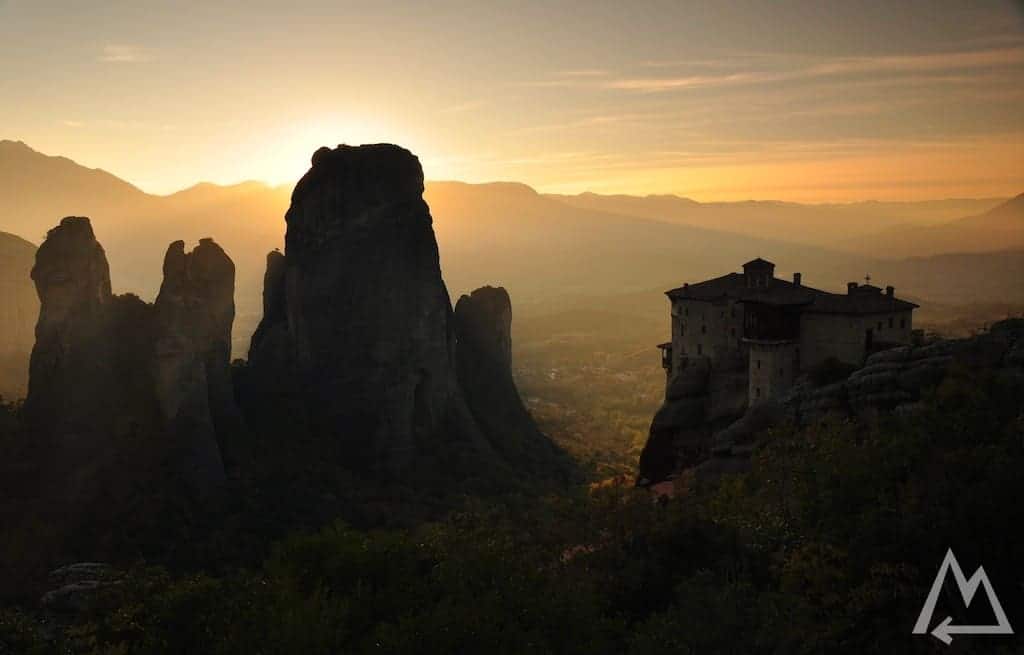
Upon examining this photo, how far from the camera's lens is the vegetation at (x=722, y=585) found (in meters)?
22.5

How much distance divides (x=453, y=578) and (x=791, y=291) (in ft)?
115

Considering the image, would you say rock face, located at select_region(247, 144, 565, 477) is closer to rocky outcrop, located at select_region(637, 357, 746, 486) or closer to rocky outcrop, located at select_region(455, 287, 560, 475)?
rocky outcrop, located at select_region(455, 287, 560, 475)

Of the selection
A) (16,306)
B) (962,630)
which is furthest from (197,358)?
(16,306)

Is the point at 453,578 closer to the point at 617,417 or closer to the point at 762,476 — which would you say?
the point at 762,476

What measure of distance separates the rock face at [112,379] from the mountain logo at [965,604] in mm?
Result: 49509

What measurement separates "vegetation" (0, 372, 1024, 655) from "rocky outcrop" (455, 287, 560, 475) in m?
50.4

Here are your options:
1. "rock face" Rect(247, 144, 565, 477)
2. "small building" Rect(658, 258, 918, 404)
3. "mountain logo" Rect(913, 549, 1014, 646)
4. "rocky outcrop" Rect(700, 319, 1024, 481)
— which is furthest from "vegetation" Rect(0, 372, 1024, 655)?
"rock face" Rect(247, 144, 565, 477)

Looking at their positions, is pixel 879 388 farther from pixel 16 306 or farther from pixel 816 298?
pixel 16 306

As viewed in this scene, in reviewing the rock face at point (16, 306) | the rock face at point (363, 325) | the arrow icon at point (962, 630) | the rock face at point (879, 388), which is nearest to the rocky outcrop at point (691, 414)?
the rock face at point (879, 388)

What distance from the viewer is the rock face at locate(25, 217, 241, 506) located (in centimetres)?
5694

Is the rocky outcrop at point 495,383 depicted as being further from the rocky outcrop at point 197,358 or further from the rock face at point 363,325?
the rocky outcrop at point 197,358

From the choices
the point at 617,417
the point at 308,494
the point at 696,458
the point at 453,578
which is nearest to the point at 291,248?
the point at 308,494

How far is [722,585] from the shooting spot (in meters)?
29.4

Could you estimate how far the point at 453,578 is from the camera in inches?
1062
